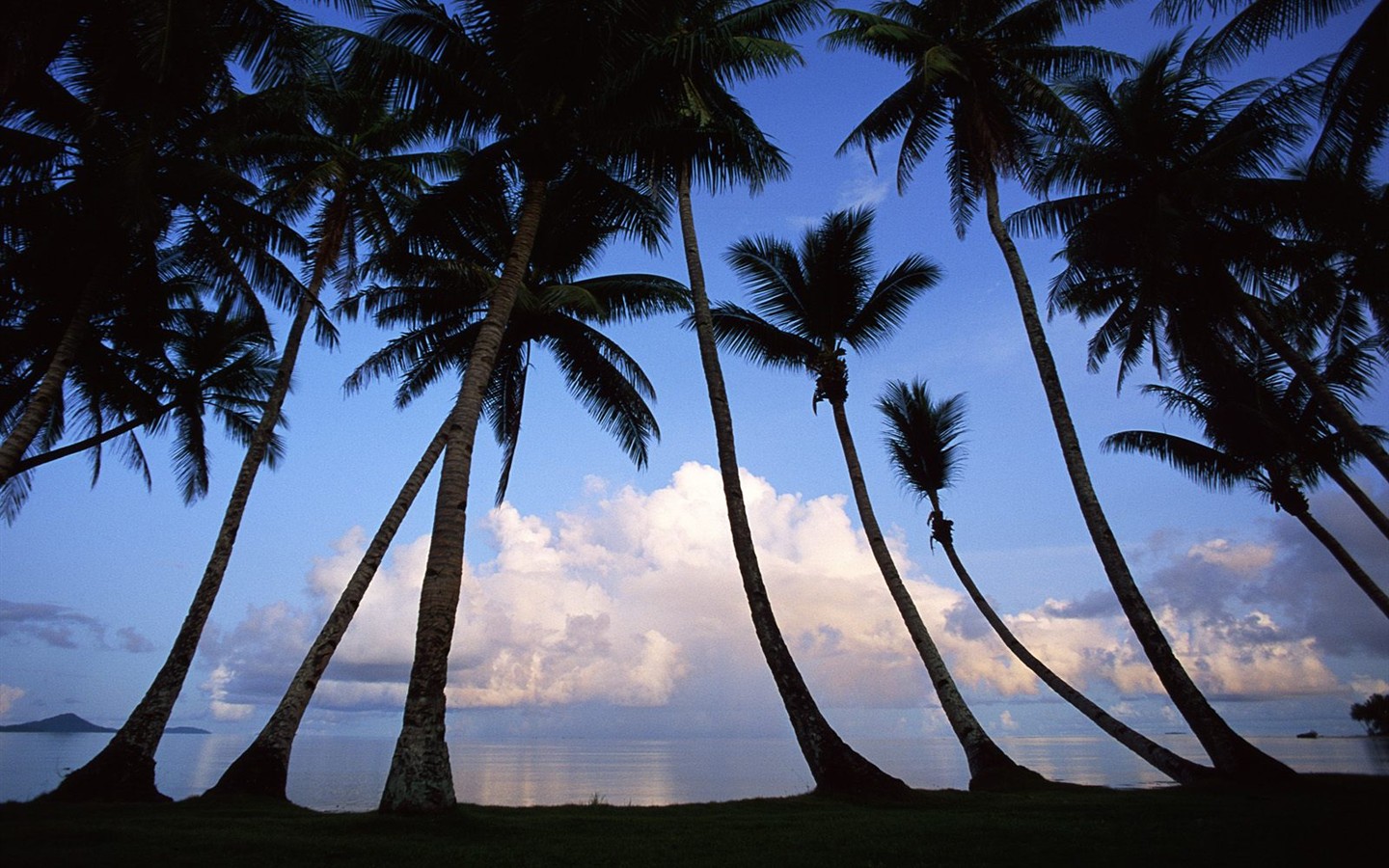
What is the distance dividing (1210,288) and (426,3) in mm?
16110

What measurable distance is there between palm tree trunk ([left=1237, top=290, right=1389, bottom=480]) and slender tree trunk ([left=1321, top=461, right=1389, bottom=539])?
499cm

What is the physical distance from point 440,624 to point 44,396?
26.6 feet

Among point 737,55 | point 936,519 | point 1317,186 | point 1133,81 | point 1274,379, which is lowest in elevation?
point 936,519

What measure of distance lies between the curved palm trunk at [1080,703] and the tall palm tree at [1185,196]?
701 centimetres

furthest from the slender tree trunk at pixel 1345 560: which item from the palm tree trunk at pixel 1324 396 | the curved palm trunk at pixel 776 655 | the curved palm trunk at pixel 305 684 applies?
the curved palm trunk at pixel 305 684

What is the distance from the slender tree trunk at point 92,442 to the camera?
50.9 feet

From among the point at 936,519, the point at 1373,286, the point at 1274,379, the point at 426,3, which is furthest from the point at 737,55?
the point at 1274,379

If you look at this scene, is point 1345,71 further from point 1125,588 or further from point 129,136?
point 129,136

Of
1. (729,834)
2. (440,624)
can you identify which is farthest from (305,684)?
(729,834)

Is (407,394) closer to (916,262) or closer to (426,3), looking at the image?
(426,3)

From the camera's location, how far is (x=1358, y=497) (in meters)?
17.6

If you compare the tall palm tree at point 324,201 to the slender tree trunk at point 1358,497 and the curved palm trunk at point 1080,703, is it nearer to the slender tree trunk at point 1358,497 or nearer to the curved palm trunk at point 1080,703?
the curved palm trunk at point 1080,703

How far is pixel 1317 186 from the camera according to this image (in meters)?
13.9

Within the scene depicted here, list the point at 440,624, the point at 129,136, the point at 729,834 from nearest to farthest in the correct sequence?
the point at 729,834, the point at 440,624, the point at 129,136
